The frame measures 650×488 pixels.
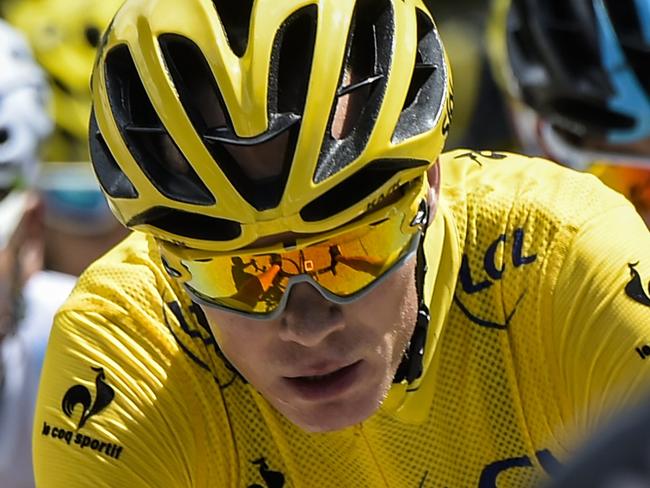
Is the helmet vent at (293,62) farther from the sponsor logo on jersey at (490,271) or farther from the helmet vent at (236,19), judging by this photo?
the sponsor logo on jersey at (490,271)

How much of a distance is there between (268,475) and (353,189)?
2.65 feet

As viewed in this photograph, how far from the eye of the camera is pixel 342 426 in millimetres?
2402

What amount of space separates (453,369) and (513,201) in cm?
42

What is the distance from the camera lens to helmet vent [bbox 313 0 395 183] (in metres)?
2.23

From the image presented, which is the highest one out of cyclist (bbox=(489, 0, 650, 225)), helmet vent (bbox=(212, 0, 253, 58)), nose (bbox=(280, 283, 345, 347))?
helmet vent (bbox=(212, 0, 253, 58))

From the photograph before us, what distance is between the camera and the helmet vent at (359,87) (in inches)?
87.9

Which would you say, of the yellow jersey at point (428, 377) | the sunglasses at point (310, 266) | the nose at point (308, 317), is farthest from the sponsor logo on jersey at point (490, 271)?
the nose at point (308, 317)

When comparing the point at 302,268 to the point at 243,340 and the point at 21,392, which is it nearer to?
the point at 243,340

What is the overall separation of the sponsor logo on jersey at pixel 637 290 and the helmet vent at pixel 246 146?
0.80 metres

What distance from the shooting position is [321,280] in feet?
7.71

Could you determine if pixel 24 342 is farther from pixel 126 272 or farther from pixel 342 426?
pixel 342 426

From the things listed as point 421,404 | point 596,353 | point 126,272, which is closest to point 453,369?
point 421,404

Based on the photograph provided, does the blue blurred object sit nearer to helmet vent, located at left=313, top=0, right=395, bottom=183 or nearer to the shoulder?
the shoulder

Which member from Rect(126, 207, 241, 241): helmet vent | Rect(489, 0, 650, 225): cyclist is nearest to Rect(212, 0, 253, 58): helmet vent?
Rect(126, 207, 241, 241): helmet vent
